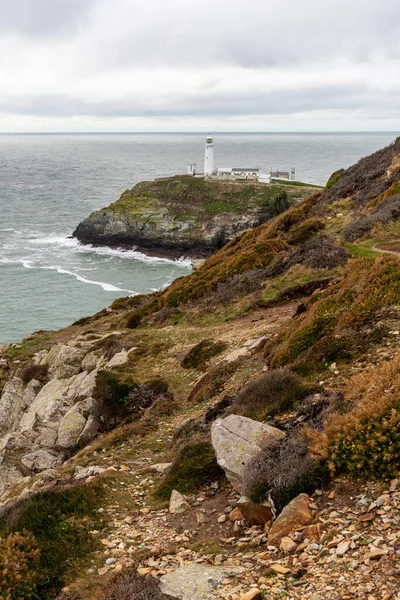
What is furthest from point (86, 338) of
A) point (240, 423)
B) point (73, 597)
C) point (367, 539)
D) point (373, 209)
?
point (367, 539)

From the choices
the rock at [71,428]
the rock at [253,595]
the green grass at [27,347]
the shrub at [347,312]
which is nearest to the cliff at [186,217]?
the green grass at [27,347]

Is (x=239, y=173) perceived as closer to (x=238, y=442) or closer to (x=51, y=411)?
(x=51, y=411)

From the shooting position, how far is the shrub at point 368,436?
7402mm

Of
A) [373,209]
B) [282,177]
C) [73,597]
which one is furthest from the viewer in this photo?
[282,177]

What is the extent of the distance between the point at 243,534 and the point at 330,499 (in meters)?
1.48

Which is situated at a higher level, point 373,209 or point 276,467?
point 373,209

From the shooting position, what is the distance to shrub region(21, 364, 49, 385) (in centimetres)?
2506

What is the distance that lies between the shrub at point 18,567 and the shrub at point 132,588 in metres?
1.37

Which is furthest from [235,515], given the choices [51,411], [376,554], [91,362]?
[91,362]

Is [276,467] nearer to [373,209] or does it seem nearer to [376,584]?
[376,584]

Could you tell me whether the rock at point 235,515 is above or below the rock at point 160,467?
above

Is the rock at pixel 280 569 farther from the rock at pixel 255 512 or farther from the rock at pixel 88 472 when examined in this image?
the rock at pixel 88 472

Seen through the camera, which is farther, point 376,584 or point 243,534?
point 243,534

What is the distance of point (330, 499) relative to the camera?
24.5ft
